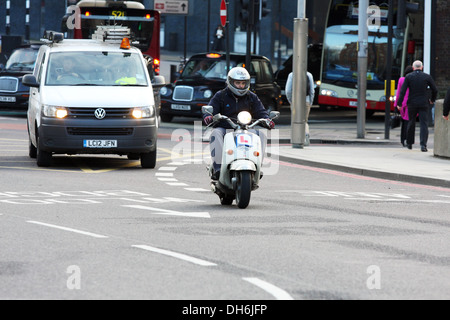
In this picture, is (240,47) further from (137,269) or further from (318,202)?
(137,269)

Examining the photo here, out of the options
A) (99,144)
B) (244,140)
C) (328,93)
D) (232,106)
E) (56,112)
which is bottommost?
(328,93)

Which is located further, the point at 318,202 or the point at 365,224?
the point at 318,202

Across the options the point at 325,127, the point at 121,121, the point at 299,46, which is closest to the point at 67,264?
the point at 121,121

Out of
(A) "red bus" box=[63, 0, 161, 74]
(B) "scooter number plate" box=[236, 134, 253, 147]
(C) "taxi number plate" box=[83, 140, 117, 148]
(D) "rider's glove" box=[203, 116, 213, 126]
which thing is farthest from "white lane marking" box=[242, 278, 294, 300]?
(A) "red bus" box=[63, 0, 161, 74]

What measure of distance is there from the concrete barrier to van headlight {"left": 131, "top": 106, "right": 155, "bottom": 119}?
222 inches

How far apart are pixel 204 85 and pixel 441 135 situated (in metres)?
10.7

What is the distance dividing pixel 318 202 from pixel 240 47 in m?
50.6

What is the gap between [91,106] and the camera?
56.9 feet

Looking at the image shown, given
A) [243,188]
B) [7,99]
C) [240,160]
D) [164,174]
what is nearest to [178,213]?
[243,188]

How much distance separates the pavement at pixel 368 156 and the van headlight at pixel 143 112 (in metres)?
3.40

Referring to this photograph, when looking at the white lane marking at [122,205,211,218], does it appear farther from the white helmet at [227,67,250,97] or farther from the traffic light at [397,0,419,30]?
the traffic light at [397,0,419,30]

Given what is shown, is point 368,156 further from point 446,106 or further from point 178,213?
point 178,213

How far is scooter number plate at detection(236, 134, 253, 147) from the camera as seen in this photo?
42.0 ft
